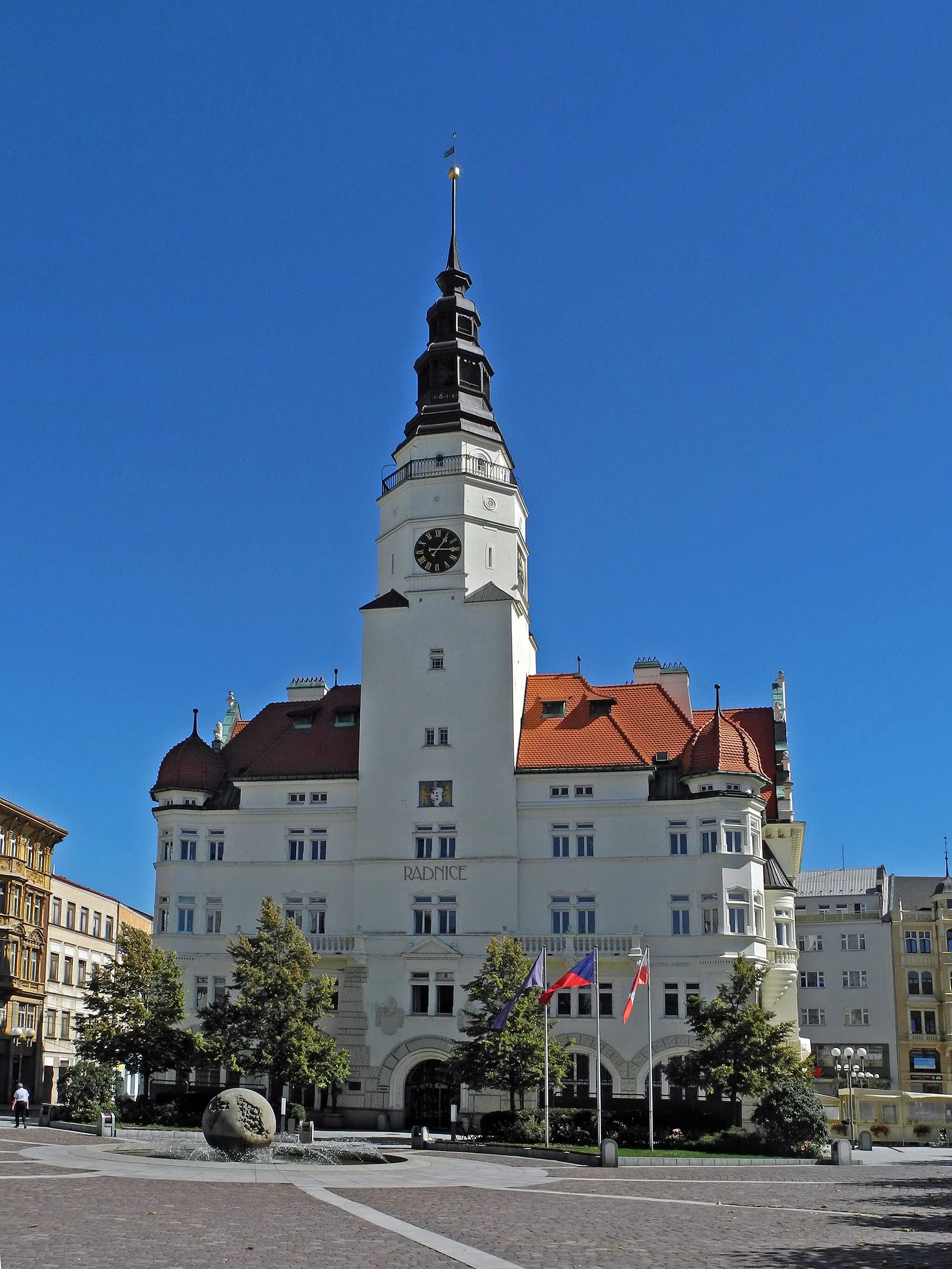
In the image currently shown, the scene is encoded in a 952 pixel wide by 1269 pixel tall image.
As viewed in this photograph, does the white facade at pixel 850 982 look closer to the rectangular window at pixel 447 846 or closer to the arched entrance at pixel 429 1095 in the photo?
the arched entrance at pixel 429 1095

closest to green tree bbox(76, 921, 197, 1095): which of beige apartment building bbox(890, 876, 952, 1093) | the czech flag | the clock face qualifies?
the czech flag

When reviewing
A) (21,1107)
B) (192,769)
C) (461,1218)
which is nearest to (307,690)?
(192,769)

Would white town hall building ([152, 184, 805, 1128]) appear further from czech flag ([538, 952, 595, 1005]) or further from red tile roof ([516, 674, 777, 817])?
czech flag ([538, 952, 595, 1005])

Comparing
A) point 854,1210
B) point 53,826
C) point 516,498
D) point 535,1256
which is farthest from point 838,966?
point 535,1256

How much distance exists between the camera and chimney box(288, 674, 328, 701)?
80562mm

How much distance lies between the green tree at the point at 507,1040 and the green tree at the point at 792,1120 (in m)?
8.55

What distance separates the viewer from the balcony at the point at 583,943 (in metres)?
64.8

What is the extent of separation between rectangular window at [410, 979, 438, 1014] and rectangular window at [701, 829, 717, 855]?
14667mm

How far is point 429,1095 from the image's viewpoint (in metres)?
65.3

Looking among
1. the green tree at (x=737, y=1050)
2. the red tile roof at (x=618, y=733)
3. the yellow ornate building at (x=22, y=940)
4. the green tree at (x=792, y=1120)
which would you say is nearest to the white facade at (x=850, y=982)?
the red tile roof at (x=618, y=733)

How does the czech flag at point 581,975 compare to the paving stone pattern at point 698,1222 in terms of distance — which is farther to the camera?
the czech flag at point 581,975

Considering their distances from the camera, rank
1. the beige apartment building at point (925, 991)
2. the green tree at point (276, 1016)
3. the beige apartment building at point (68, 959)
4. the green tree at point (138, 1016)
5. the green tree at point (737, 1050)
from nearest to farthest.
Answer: the green tree at point (737, 1050) → the green tree at point (276, 1016) → the green tree at point (138, 1016) → the beige apartment building at point (68, 959) → the beige apartment building at point (925, 991)

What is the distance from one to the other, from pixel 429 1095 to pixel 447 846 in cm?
1168

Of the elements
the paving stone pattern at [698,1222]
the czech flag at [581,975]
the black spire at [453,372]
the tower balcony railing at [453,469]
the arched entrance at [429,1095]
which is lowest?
the arched entrance at [429,1095]
